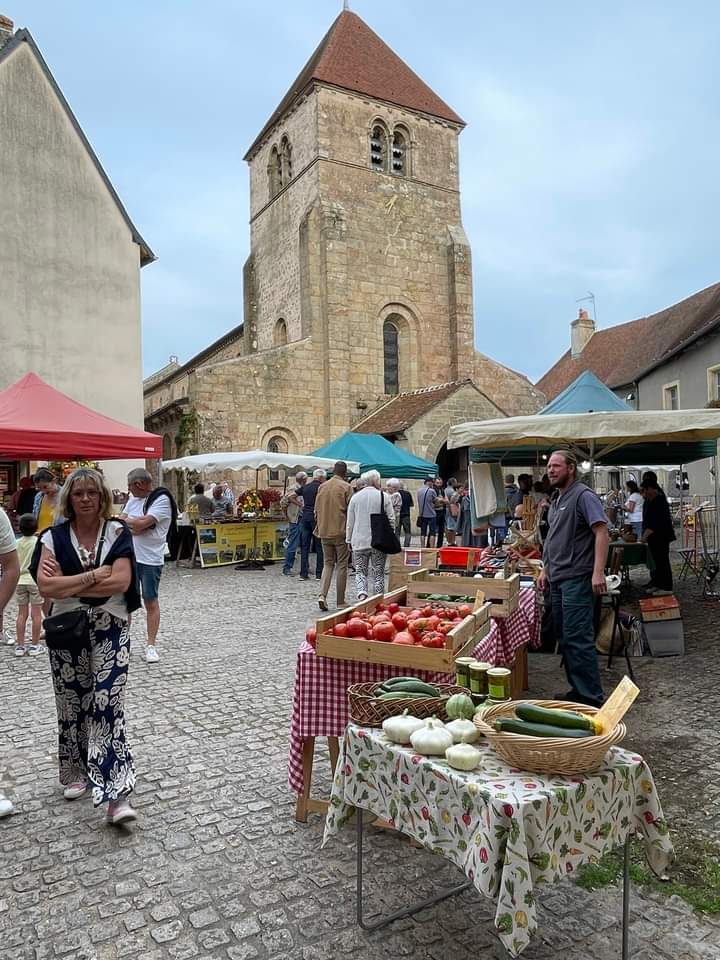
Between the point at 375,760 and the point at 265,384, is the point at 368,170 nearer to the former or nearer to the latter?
the point at 265,384

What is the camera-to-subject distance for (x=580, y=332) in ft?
123

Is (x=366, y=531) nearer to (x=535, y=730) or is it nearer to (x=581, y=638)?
(x=581, y=638)

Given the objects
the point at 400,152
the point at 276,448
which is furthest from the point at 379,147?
the point at 276,448

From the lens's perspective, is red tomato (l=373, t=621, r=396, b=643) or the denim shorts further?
the denim shorts

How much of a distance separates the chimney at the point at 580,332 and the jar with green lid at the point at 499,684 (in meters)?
36.8

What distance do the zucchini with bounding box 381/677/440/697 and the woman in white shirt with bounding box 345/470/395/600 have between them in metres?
5.70

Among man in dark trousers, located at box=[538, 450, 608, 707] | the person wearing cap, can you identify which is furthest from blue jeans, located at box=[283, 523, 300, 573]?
man in dark trousers, located at box=[538, 450, 608, 707]

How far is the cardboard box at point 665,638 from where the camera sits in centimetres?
655

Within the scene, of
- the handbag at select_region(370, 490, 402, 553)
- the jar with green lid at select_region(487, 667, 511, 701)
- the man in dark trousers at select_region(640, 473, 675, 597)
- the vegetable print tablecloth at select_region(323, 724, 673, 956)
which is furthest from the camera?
the man in dark trousers at select_region(640, 473, 675, 597)

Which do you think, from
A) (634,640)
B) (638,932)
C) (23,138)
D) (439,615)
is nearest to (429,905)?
(638,932)

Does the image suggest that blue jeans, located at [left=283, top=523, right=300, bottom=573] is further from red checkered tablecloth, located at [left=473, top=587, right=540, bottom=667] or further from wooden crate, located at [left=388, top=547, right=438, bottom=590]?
red checkered tablecloth, located at [left=473, top=587, right=540, bottom=667]

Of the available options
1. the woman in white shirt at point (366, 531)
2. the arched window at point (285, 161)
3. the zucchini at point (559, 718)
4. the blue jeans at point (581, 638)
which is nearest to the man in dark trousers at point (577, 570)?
the blue jeans at point (581, 638)

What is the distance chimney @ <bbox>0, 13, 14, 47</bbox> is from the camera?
56.3ft

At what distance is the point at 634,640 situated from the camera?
6695 mm
